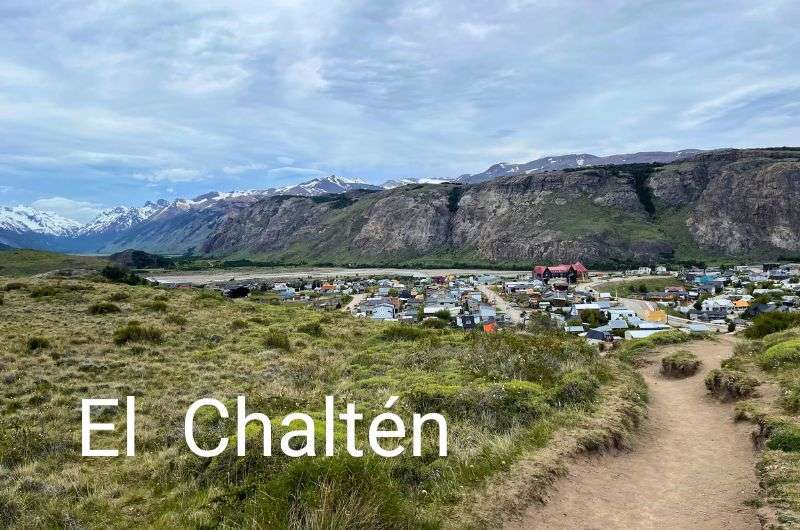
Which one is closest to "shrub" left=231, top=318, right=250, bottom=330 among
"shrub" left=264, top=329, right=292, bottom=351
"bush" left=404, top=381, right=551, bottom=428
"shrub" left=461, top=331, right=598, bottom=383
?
"shrub" left=264, top=329, right=292, bottom=351

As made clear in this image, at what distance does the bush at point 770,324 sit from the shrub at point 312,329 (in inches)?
956

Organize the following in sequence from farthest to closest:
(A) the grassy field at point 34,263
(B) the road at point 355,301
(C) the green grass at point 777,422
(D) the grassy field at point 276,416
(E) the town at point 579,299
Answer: (B) the road at point 355,301 < (A) the grassy field at point 34,263 < (E) the town at point 579,299 < (C) the green grass at point 777,422 < (D) the grassy field at point 276,416

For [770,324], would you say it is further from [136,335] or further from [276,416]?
[136,335]

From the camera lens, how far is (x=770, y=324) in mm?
27844

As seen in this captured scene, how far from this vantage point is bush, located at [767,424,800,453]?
870 centimetres

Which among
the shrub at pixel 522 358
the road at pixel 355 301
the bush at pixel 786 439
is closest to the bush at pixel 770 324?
the shrub at pixel 522 358

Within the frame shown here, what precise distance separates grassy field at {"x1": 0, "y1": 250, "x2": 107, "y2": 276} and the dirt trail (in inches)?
3731

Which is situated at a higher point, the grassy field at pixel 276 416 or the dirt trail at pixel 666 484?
the grassy field at pixel 276 416

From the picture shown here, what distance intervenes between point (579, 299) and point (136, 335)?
9131cm

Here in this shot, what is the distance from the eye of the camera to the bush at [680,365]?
1894cm

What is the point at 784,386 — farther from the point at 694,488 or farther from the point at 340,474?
the point at 340,474

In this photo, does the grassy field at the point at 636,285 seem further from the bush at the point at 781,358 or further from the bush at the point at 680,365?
the bush at the point at 781,358

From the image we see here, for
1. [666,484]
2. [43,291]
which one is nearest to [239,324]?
[43,291]

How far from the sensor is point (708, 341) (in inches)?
1037
